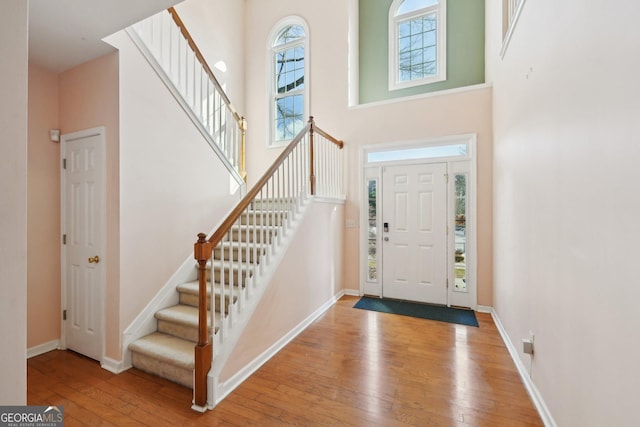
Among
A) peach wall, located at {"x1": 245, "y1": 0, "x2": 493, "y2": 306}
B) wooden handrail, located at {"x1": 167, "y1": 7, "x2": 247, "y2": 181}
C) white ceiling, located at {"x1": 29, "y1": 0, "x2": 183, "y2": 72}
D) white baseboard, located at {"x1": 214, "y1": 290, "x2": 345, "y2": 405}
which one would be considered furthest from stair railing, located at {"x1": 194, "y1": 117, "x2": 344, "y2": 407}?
white ceiling, located at {"x1": 29, "y1": 0, "x2": 183, "y2": 72}

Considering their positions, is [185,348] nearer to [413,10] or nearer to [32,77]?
[32,77]

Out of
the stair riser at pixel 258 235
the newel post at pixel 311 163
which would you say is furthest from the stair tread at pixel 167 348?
the newel post at pixel 311 163

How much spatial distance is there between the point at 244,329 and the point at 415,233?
2754mm

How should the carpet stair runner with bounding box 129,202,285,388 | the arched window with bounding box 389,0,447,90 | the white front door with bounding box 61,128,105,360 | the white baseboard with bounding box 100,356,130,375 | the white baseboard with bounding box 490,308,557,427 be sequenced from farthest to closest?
1. the arched window with bounding box 389,0,447,90
2. the white front door with bounding box 61,128,105,360
3. the white baseboard with bounding box 100,356,130,375
4. the carpet stair runner with bounding box 129,202,285,388
5. the white baseboard with bounding box 490,308,557,427

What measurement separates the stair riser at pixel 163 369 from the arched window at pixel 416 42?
4600 mm

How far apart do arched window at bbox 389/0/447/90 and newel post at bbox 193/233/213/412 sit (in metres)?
3.98

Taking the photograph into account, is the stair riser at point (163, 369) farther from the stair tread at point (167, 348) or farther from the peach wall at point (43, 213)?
the peach wall at point (43, 213)

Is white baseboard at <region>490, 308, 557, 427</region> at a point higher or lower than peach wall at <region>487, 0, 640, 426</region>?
lower

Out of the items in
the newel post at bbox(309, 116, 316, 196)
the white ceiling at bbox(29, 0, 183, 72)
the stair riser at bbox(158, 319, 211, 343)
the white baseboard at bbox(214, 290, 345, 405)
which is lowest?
the white baseboard at bbox(214, 290, 345, 405)

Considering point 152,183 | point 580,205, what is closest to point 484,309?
point 580,205

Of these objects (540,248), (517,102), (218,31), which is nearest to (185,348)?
(540,248)

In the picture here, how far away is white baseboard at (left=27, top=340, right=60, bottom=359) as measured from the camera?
257 cm

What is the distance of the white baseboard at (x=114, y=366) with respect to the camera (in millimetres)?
2340

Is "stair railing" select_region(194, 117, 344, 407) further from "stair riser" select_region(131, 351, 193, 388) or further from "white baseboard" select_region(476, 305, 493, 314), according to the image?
"white baseboard" select_region(476, 305, 493, 314)
